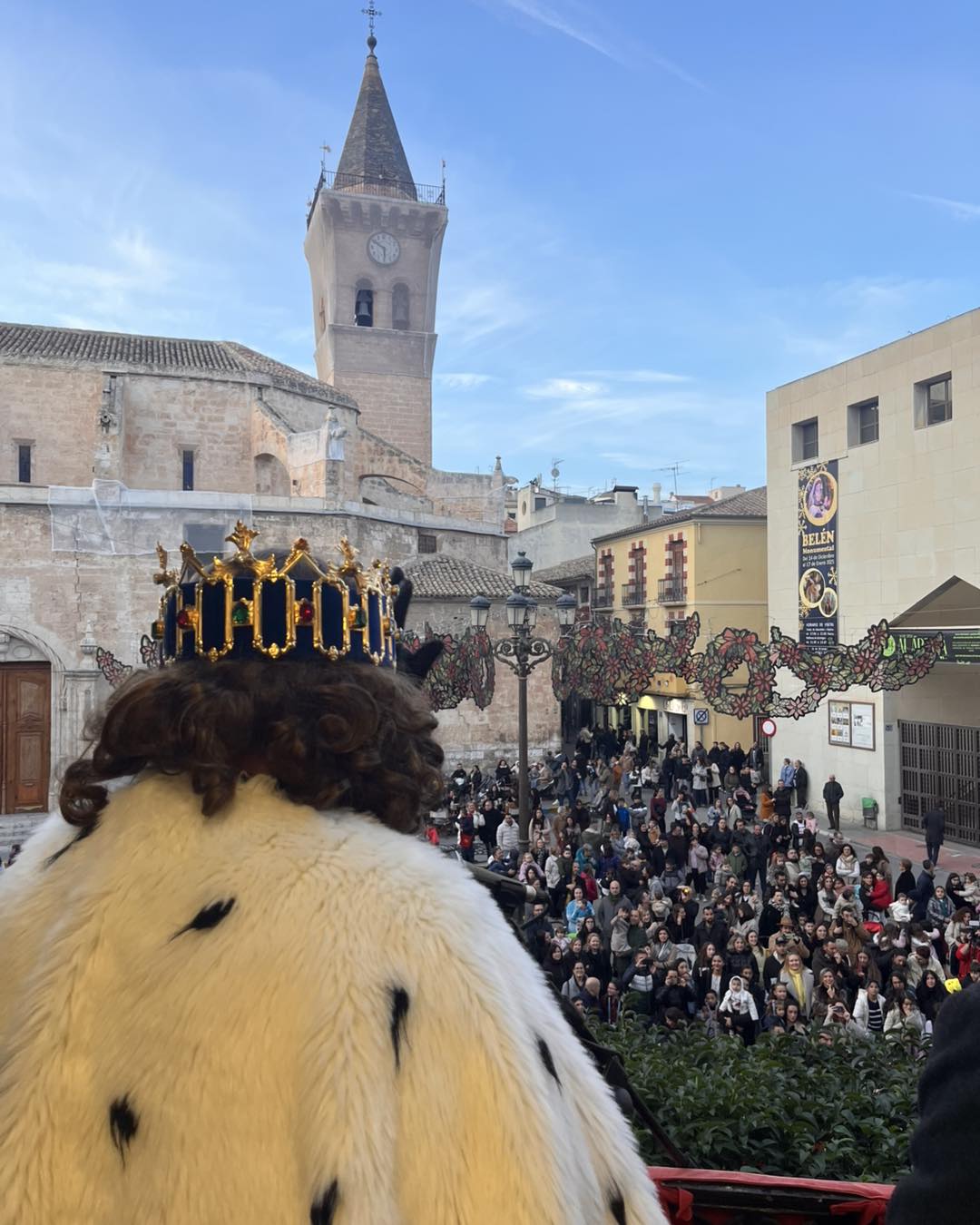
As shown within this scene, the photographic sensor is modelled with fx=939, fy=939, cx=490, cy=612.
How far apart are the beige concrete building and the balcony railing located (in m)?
6.90

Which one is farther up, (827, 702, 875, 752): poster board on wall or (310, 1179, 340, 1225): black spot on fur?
(310, 1179, 340, 1225): black spot on fur

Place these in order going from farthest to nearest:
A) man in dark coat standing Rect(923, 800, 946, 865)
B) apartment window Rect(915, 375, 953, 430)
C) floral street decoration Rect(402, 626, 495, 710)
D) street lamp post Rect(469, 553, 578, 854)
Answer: apartment window Rect(915, 375, 953, 430), floral street decoration Rect(402, 626, 495, 710), man in dark coat standing Rect(923, 800, 946, 865), street lamp post Rect(469, 553, 578, 854)

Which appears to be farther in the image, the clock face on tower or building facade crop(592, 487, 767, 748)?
the clock face on tower

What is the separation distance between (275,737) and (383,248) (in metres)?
41.2

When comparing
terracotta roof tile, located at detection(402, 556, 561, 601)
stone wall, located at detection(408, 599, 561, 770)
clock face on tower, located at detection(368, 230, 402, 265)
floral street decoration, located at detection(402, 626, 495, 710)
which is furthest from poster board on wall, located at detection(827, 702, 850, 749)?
clock face on tower, located at detection(368, 230, 402, 265)

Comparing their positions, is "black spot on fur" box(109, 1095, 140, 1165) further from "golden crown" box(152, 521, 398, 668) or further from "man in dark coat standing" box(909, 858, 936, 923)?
"man in dark coat standing" box(909, 858, 936, 923)

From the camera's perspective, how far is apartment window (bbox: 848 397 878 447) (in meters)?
19.4

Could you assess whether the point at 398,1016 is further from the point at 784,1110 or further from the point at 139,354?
the point at 139,354

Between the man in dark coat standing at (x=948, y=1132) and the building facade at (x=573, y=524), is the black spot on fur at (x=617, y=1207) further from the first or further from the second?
the building facade at (x=573, y=524)

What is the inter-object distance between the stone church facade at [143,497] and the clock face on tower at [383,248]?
10531 millimetres

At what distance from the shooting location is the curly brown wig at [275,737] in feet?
4.65

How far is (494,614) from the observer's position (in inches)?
1024

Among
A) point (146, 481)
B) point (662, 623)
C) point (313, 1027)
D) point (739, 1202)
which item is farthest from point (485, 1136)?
point (662, 623)

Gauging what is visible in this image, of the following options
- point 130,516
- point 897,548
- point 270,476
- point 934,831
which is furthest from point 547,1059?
point 270,476
